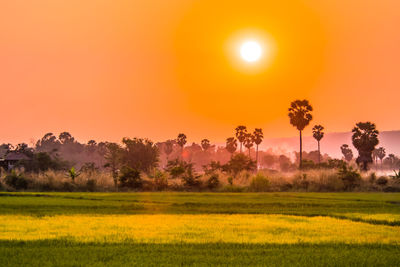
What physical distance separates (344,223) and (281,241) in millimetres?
5849

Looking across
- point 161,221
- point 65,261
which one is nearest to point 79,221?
point 161,221

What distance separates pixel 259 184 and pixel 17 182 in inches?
869

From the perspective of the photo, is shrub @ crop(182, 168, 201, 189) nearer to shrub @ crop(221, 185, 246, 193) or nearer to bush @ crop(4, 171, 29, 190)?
shrub @ crop(221, 185, 246, 193)

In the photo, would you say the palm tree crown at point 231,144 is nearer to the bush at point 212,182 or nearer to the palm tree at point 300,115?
the palm tree at point 300,115

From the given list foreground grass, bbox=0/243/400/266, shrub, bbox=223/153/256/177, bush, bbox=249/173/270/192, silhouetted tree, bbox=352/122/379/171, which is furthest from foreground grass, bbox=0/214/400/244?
silhouetted tree, bbox=352/122/379/171

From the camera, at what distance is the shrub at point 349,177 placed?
4672 centimetres

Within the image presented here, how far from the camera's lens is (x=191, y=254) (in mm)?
12086

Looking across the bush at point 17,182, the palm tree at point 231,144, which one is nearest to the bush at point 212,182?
the bush at point 17,182

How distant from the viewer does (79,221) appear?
62.3 ft

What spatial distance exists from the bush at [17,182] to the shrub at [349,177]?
93.8 feet

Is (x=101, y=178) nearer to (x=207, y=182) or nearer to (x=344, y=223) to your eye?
(x=207, y=182)

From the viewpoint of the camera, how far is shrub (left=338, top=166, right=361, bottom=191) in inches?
1839

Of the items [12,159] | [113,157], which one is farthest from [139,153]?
[12,159]

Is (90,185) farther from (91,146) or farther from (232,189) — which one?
(91,146)
